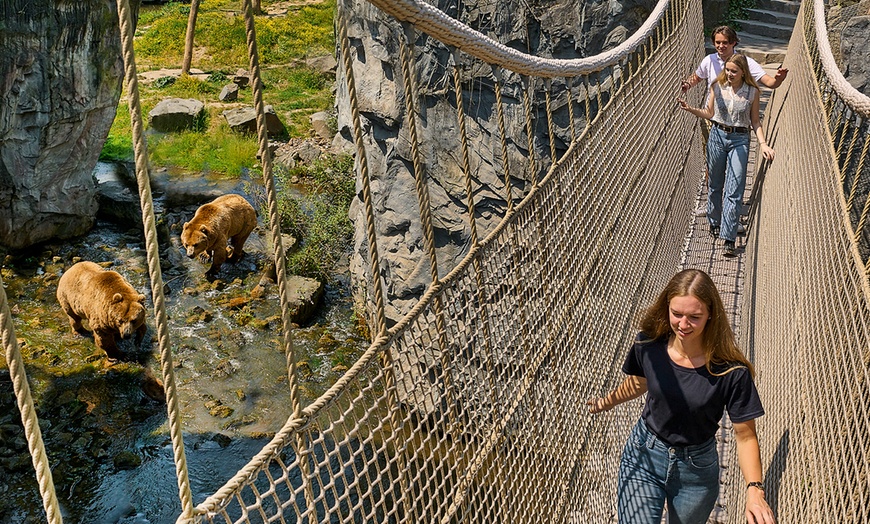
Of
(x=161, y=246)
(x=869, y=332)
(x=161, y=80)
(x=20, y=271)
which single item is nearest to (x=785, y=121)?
(x=869, y=332)

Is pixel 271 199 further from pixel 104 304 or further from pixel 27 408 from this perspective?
pixel 104 304

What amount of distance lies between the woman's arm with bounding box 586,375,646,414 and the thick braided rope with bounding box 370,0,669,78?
0.83 metres

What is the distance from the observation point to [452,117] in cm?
555

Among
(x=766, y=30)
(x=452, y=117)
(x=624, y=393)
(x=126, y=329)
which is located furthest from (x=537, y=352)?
(x=766, y=30)

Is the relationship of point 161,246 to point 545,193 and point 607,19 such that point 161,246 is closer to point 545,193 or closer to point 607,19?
point 607,19

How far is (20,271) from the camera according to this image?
26.7ft

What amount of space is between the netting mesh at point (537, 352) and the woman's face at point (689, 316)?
37 cm

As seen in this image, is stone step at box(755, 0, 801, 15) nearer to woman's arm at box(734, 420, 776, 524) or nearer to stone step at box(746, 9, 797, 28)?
stone step at box(746, 9, 797, 28)

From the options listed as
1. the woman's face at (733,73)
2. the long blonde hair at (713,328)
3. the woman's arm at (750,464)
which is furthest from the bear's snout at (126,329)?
the woman's arm at (750,464)

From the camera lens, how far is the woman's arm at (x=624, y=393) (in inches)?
88.5

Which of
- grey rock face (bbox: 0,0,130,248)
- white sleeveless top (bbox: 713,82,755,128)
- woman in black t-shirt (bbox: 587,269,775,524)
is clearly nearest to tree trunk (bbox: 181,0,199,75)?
A: grey rock face (bbox: 0,0,130,248)

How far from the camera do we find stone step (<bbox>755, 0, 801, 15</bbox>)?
28.6 ft

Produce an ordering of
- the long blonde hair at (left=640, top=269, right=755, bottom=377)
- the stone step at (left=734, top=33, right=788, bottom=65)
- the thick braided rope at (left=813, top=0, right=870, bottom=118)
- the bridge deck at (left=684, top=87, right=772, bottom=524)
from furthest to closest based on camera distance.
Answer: the stone step at (left=734, top=33, right=788, bottom=65), the bridge deck at (left=684, top=87, right=772, bottom=524), the thick braided rope at (left=813, top=0, right=870, bottom=118), the long blonde hair at (left=640, top=269, right=755, bottom=377)

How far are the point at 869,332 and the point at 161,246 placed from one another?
7.84 m
